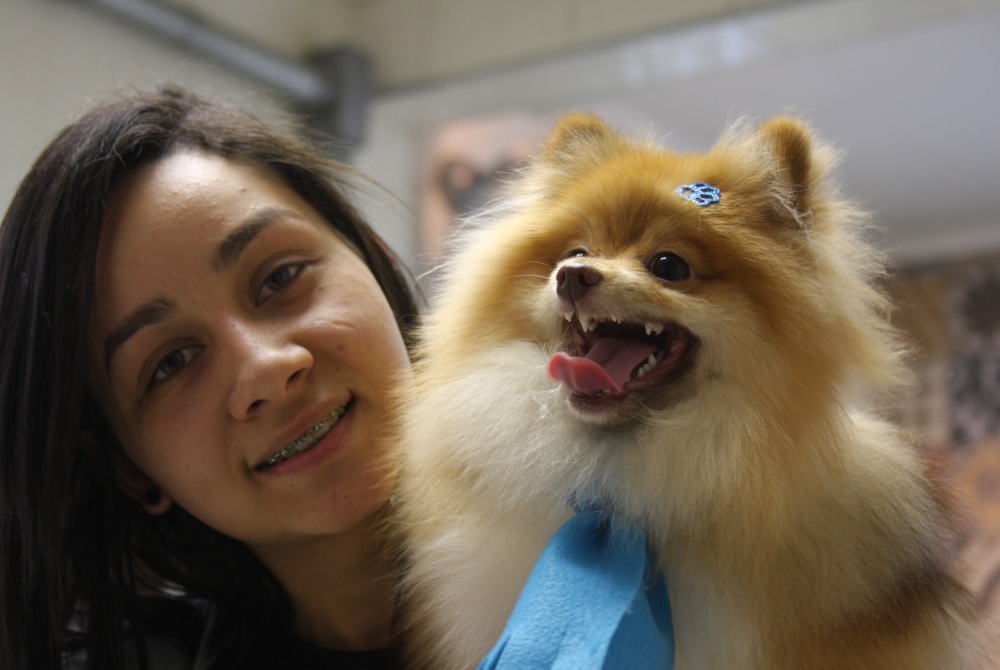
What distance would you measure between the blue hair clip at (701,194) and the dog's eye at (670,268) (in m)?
0.09

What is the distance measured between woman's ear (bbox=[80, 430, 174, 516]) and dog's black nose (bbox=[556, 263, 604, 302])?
87 centimetres

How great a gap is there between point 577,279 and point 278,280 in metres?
0.54

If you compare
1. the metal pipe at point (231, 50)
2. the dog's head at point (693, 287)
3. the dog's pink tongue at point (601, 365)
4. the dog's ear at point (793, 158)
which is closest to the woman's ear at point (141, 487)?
the dog's head at point (693, 287)

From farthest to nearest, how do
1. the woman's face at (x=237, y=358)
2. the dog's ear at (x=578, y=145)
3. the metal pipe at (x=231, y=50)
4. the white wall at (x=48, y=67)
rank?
the metal pipe at (x=231, y=50), the white wall at (x=48, y=67), the dog's ear at (x=578, y=145), the woman's face at (x=237, y=358)

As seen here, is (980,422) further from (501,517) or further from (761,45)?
(501,517)

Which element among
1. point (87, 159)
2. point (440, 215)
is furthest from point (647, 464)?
point (440, 215)

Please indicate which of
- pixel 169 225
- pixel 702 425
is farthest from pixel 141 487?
pixel 702 425

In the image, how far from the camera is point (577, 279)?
1163 millimetres

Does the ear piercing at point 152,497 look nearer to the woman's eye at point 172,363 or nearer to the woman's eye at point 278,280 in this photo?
the woman's eye at point 172,363

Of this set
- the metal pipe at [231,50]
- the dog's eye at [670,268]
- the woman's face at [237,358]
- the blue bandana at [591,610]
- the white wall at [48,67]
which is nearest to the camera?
the blue bandana at [591,610]

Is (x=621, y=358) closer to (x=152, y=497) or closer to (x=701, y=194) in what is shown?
(x=701, y=194)

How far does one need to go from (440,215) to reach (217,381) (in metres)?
3.10

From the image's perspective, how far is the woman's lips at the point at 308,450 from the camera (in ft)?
4.42

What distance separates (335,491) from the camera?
1.36m
